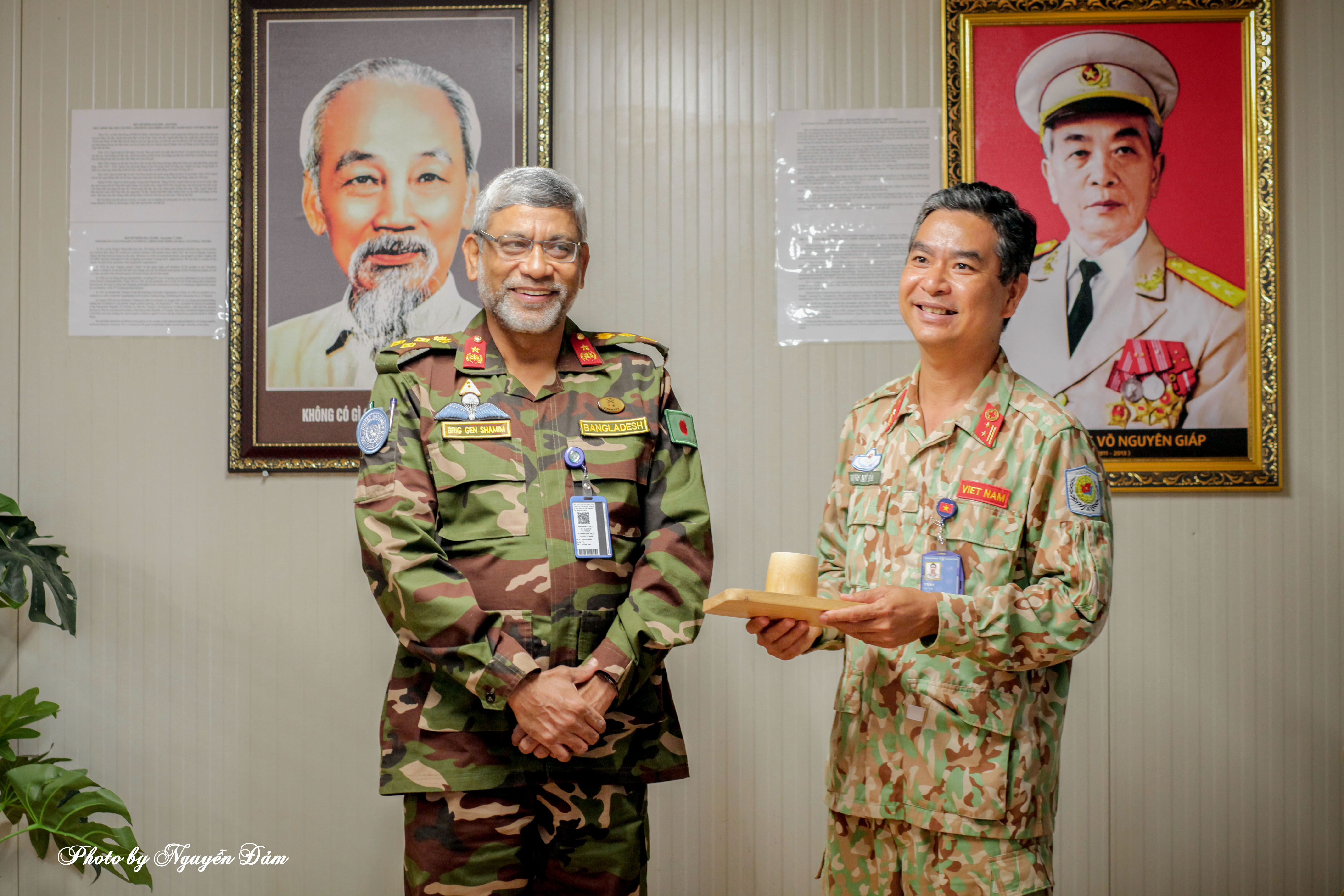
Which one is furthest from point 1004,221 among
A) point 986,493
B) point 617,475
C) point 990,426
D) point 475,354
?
point 475,354

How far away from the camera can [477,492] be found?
1812 mm

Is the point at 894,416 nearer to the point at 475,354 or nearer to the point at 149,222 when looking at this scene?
the point at 475,354

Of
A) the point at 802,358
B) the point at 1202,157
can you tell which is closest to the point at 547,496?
the point at 802,358

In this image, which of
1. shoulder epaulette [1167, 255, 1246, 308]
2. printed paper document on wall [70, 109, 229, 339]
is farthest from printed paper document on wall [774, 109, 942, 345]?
printed paper document on wall [70, 109, 229, 339]

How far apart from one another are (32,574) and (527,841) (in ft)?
5.90

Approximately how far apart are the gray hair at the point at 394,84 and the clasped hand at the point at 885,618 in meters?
1.86

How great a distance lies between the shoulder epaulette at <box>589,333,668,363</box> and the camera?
6.62ft

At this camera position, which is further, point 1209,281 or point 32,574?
point 1209,281

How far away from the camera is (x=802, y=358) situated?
110 inches

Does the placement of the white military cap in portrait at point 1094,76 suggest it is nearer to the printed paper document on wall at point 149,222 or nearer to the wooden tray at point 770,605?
the wooden tray at point 770,605

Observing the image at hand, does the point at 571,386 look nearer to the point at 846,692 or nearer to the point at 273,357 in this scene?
the point at 846,692

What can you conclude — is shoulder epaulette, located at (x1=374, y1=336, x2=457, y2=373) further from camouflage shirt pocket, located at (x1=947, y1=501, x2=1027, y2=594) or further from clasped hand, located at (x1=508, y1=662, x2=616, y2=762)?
camouflage shirt pocket, located at (x1=947, y1=501, x2=1027, y2=594)

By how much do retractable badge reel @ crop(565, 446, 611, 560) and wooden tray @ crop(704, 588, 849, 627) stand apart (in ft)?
1.18

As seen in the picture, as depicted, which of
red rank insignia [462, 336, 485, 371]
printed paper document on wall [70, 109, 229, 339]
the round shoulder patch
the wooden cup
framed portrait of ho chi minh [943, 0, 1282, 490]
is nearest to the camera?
the wooden cup
